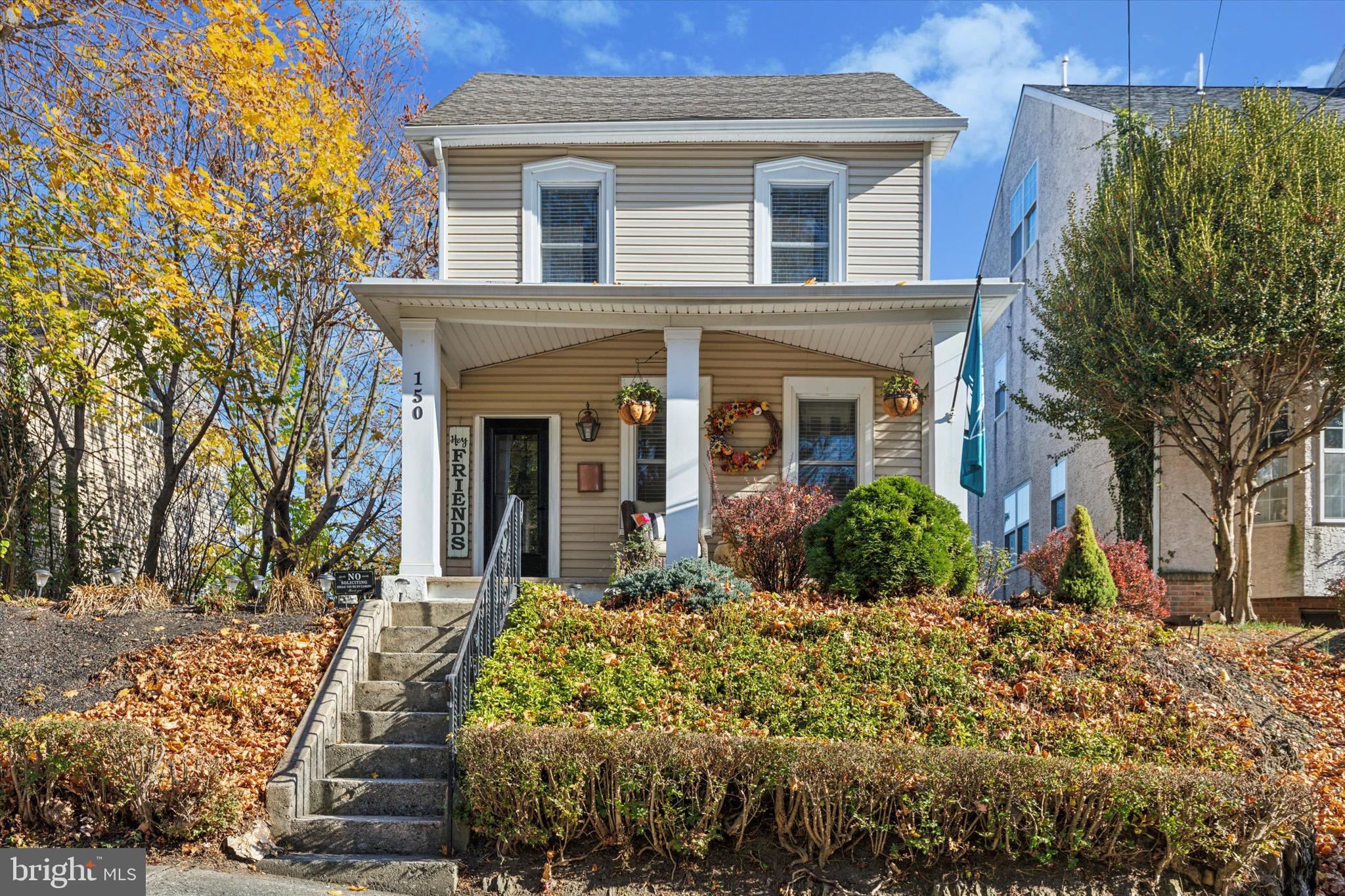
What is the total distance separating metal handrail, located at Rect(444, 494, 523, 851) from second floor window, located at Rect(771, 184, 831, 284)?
16.4 feet

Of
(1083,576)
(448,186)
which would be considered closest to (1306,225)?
(1083,576)

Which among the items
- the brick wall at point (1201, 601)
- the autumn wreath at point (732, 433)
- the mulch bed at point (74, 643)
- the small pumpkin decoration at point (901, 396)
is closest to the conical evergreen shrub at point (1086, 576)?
the small pumpkin decoration at point (901, 396)

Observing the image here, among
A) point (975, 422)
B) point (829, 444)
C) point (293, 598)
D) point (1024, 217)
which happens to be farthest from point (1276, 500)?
point (293, 598)

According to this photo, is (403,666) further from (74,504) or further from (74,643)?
(74,504)

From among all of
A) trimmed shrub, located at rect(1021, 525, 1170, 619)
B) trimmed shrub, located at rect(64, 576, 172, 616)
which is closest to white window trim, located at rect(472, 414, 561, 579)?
trimmed shrub, located at rect(64, 576, 172, 616)

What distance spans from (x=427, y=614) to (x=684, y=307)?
4.18 meters

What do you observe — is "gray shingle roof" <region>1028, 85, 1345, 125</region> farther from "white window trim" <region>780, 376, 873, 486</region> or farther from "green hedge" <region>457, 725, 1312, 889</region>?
"green hedge" <region>457, 725, 1312, 889</region>

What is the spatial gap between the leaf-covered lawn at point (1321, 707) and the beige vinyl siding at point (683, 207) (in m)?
5.57

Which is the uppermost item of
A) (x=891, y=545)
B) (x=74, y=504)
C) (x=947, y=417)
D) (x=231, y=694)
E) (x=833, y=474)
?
(x=947, y=417)

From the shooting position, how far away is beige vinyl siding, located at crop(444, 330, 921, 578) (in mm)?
12445

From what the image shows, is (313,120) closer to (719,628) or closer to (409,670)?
(409,670)

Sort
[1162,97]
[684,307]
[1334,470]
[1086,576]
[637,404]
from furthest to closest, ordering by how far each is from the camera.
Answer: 1. [1162,97]
2. [1334,470]
3. [637,404]
4. [684,307]
5. [1086,576]

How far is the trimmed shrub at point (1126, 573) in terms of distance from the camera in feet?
34.9

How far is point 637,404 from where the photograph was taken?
11.3 meters
